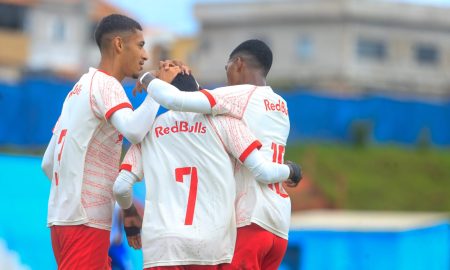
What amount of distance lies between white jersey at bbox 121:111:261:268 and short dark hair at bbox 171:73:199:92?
16 centimetres

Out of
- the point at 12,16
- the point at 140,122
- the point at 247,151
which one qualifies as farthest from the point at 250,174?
the point at 12,16

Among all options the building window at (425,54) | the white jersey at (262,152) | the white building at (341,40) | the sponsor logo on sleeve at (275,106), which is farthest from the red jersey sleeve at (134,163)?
the building window at (425,54)

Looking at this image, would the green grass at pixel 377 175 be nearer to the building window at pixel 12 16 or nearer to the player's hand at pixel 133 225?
the player's hand at pixel 133 225

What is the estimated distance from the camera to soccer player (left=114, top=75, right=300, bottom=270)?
5438 millimetres

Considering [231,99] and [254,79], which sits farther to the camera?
[254,79]

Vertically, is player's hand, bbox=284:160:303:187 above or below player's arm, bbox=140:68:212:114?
below

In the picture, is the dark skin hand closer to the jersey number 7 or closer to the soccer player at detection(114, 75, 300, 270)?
the soccer player at detection(114, 75, 300, 270)

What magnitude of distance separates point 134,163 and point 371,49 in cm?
4981

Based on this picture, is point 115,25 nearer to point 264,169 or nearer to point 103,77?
point 103,77

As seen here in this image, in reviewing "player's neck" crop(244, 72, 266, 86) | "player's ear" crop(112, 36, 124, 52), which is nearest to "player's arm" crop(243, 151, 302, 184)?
"player's neck" crop(244, 72, 266, 86)

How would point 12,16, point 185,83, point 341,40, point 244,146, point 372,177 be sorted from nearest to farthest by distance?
point 244,146, point 185,83, point 372,177, point 341,40, point 12,16

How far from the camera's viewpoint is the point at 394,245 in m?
12.1

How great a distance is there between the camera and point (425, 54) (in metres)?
56.3

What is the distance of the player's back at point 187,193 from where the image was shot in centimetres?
543
